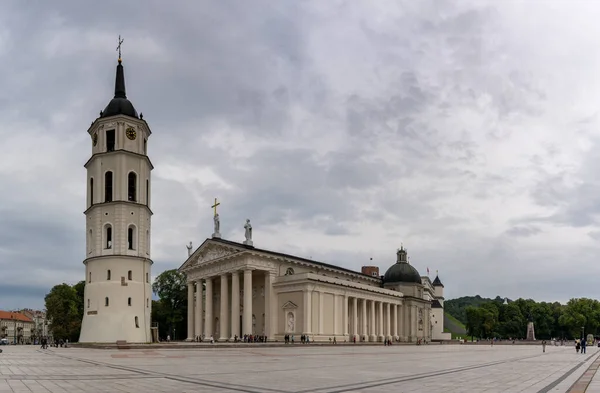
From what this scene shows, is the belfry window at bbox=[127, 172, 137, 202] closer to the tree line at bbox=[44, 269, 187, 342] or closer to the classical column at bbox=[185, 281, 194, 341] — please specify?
the classical column at bbox=[185, 281, 194, 341]

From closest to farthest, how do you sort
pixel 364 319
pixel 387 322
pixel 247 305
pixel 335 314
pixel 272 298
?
1. pixel 247 305
2. pixel 272 298
3. pixel 335 314
4. pixel 364 319
5. pixel 387 322

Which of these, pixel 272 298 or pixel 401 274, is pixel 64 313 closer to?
pixel 272 298

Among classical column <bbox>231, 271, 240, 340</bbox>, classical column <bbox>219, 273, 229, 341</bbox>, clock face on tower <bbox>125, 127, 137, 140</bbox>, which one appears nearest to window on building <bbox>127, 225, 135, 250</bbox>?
clock face on tower <bbox>125, 127, 137, 140</bbox>

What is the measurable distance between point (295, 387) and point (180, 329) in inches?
3457

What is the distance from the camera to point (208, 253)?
275ft

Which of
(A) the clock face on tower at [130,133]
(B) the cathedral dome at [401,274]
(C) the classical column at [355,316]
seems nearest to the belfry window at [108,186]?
(A) the clock face on tower at [130,133]

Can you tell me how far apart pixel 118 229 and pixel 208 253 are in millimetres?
26546

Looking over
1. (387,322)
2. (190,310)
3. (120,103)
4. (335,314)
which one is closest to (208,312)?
(190,310)

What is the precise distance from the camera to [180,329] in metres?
101

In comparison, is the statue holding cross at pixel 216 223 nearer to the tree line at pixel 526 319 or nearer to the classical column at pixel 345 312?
the classical column at pixel 345 312

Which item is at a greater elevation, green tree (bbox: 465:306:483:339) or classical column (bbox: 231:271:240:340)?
classical column (bbox: 231:271:240:340)

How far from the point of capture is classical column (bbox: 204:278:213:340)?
3273 inches

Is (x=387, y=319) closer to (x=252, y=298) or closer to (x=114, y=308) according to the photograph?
(x=252, y=298)

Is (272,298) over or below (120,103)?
below
